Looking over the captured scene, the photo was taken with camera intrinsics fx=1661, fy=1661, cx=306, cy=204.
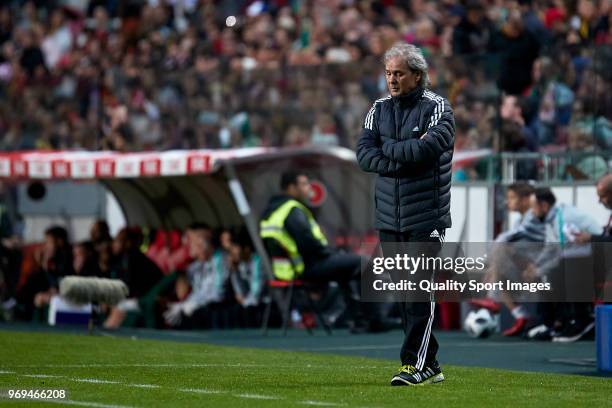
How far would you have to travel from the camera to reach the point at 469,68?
63.0 ft

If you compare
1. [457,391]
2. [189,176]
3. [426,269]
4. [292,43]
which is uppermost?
[292,43]

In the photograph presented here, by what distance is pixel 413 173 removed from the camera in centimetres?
1050

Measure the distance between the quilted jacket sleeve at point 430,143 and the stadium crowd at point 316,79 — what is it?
5.82 meters

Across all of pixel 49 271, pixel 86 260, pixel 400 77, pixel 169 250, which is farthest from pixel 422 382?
pixel 169 250

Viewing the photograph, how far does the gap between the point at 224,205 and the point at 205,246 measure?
1.67 m

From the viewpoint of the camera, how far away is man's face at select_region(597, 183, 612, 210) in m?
15.8

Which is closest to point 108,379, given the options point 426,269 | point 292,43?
point 426,269

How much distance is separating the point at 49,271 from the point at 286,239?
399 centimetres

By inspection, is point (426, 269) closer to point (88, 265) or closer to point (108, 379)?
point (108, 379)

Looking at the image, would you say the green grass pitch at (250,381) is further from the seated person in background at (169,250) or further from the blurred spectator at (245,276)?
the seated person in background at (169,250)

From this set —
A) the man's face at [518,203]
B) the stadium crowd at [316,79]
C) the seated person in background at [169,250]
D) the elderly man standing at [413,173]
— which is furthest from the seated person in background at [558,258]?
the elderly man standing at [413,173]

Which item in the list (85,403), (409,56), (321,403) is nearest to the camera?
(85,403)

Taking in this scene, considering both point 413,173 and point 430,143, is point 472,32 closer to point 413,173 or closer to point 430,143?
point 413,173

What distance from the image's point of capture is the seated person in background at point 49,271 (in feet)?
66.7
